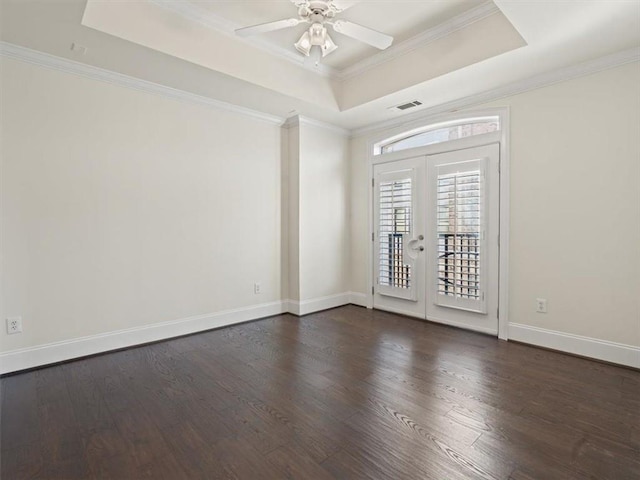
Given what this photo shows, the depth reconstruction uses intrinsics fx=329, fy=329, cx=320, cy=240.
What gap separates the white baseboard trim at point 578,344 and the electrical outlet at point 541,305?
0.19m

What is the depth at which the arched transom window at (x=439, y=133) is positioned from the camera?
12.4 feet

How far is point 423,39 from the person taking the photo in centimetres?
331

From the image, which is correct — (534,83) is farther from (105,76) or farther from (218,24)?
(105,76)

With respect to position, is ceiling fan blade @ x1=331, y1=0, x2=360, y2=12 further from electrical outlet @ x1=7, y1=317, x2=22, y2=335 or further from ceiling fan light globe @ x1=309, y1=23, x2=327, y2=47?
electrical outlet @ x1=7, y1=317, x2=22, y2=335

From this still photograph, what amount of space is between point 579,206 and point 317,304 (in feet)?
10.6

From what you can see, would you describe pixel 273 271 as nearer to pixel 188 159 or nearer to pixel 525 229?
pixel 188 159

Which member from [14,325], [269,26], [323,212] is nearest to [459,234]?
[323,212]

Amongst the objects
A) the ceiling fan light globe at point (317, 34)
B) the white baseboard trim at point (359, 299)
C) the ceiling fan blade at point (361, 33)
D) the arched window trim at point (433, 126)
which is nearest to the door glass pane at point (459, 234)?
the arched window trim at point (433, 126)

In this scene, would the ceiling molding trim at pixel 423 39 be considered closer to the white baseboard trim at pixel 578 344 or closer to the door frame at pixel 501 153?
the door frame at pixel 501 153

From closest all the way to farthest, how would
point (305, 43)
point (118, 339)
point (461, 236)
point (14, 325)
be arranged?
point (305, 43)
point (14, 325)
point (118, 339)
point (461, 236)

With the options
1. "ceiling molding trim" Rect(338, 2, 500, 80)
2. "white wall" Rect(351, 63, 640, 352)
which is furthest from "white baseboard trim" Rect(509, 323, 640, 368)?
"ceiling molding trim" Rect(338, 2, 500, 80)

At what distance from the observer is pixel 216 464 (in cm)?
169

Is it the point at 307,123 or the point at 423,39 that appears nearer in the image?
the point at 423,39

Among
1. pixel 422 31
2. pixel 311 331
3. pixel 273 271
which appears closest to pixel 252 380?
pixel 311 331
